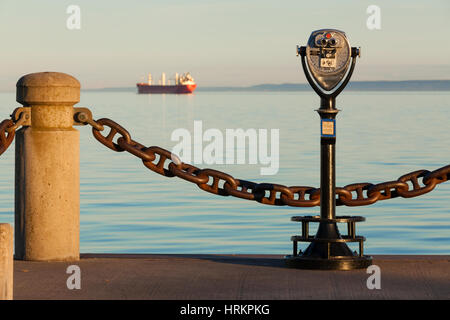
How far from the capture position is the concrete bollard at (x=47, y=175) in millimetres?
8539

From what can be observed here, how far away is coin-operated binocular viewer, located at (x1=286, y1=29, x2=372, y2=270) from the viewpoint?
27.0 ft

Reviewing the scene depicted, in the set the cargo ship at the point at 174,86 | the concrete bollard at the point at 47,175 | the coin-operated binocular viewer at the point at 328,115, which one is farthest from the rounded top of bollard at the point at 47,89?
the cargo ship at the point at 174,86

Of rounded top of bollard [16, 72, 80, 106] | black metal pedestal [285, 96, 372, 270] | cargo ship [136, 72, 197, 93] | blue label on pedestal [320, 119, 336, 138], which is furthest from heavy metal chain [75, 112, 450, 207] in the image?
cargo ship [136, 72, 197, 93]

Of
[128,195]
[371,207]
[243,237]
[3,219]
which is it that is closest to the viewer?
[243,237]

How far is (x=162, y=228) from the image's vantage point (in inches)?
587

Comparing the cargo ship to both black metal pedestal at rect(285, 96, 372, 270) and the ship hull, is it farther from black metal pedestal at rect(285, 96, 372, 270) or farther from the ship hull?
black metal pedestal at rect(285, 96, 372, 270)

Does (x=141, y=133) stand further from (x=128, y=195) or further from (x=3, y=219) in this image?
(x=3, y=219)

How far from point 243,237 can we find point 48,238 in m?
5.68

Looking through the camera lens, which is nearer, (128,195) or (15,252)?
(15,252)

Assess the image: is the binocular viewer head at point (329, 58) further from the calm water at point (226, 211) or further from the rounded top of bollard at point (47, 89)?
the calm water at point (226, 211)

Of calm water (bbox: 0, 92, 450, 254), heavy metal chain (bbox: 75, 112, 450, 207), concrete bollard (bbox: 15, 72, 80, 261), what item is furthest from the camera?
calm water (bbox: 0, 92, 450, 254)

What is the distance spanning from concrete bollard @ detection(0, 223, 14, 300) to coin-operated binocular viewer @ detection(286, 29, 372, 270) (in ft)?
9.72
